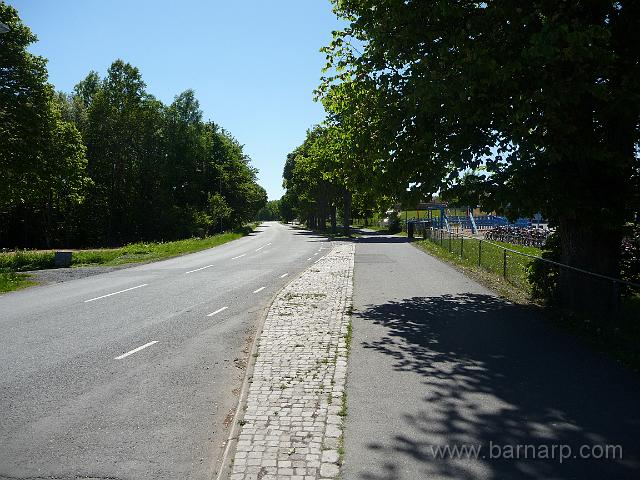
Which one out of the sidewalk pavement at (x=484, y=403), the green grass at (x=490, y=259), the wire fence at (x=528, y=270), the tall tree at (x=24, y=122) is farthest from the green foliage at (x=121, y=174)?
the sidewalk pavement at (x=484, y=403)

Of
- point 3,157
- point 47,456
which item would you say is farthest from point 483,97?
point 3,157

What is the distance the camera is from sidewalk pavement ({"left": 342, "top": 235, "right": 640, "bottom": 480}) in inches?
158

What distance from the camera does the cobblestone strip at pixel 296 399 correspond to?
159 inches

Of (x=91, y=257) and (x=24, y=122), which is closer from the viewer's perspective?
(x=91, y=257)

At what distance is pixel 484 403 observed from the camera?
5.27m

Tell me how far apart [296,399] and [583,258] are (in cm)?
736

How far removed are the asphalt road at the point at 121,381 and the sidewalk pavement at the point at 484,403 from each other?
1.58 m

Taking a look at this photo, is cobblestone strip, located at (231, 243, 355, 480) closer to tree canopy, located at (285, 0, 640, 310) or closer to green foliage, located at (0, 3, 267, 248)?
tree canopy, located at (285, 0, 640, 310)

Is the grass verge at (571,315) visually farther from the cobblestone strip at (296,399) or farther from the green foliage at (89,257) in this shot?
the green foliage at (89,257)

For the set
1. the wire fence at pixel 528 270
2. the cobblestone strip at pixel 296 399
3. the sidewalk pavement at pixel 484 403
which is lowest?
the cobblestone strip at pixel 296 399

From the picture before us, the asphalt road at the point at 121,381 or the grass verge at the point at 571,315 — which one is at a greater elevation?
A: the grass verge at the point at 571,315

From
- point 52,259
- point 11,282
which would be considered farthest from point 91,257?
point 11,282

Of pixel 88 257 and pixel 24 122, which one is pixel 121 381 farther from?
pixel 24 122

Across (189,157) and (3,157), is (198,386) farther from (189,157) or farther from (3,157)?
(189,157)
